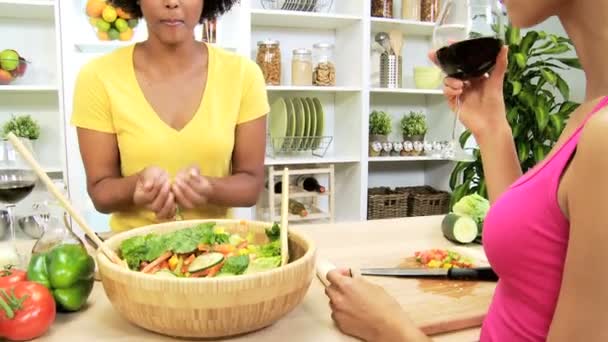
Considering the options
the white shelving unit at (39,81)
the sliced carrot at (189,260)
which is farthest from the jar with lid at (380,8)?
the sliced carrot at (189,260)

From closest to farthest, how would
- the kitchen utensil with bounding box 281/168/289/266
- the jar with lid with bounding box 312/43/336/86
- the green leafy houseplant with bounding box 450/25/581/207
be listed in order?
the kitchen utensil with bounding box 281/168/289/266 < the green leafy houseplant with bounding box 450/25/581/207 < the jar with lid with bounding box 312/43/336/86

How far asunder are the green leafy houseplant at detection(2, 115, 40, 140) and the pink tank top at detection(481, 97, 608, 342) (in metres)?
2.42

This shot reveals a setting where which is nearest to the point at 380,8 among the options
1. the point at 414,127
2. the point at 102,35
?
the point at 414,127

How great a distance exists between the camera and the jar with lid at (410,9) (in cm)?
308

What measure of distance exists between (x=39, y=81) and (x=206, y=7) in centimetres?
143

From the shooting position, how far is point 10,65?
2375 mm

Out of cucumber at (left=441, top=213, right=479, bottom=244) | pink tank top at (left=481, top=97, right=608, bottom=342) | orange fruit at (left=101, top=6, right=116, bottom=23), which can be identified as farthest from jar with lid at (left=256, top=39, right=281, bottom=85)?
pink tank top at (left=481, top=97, right=608, bottom=342)

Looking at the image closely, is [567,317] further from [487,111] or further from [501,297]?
[487,111]

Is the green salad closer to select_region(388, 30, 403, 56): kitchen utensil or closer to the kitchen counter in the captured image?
the kitchen counter

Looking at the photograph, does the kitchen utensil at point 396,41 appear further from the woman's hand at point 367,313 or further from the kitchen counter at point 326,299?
the woman's hand at point 367,313

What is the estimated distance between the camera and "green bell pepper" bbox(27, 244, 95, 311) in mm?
801

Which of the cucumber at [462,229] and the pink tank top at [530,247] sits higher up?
the pink tank top at [530,247]

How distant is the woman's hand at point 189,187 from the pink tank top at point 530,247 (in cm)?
61

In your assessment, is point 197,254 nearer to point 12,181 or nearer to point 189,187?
point 189,187
